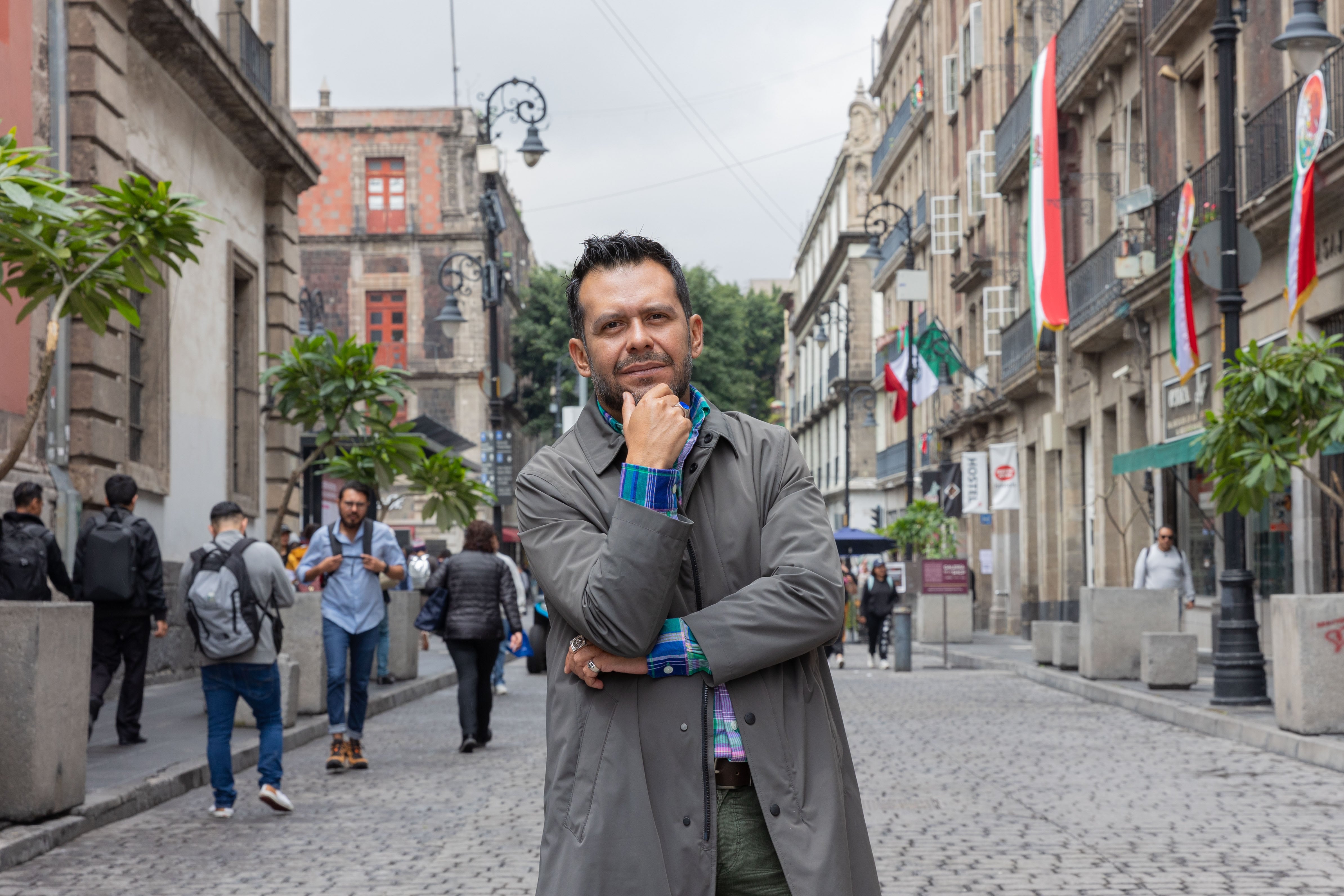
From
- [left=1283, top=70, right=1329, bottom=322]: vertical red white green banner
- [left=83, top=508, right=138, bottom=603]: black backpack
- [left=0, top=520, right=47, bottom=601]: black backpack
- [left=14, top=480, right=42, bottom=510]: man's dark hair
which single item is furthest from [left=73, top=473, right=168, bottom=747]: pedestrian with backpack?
[left=1283, top=70, right=1329, bottom=322]: vertical red white green banner

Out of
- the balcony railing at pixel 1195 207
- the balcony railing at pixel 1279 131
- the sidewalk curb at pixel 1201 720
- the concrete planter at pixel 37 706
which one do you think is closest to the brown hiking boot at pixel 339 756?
the concrete planter at pixel 37 706

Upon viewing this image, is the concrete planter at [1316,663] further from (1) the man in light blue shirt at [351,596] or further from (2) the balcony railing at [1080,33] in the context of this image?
(2) the balcony railing at [1080,33]

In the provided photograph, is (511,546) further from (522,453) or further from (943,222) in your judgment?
(943,222)

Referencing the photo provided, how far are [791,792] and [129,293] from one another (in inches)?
658

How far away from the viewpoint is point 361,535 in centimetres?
1141

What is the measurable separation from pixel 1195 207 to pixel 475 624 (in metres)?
12.7

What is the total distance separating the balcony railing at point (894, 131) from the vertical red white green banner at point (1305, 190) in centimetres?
3212

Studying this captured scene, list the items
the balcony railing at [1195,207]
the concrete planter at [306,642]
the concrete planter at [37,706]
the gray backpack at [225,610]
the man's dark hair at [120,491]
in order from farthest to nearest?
the balcony railing at [1195,207] < the concrete planter at [306,642] < the man's dark hair at [120,491] < the gray backpack at [225,610] < the concrete planter at [37,706]

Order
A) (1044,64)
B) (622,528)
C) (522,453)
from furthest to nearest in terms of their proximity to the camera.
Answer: (522,453)
(1044,64)
(622,528)

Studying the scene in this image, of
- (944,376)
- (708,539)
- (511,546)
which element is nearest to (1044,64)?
(944,376)

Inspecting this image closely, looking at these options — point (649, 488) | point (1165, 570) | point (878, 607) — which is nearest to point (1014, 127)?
point (878, 607)

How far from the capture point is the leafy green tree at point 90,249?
762 cm

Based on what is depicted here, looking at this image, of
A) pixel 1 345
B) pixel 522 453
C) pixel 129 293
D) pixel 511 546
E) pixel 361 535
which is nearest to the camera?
pixel 361 535

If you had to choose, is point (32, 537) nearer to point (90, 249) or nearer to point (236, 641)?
point (236, 641)
